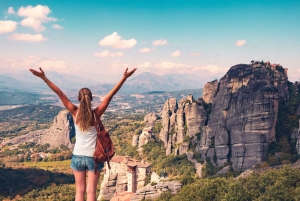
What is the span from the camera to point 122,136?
95.2 metres

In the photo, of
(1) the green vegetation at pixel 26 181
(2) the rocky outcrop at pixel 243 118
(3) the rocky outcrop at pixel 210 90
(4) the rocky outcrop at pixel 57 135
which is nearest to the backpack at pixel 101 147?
(2) the rocky outcrop at pixel 243 118

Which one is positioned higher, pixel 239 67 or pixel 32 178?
pixel 239 67

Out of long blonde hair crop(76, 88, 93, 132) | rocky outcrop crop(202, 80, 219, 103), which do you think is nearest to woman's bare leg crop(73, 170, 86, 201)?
long blonde hair crop(76, 88, 93, 132)

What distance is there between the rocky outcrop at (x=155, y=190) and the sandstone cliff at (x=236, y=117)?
1520cm

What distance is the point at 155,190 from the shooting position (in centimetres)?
3872

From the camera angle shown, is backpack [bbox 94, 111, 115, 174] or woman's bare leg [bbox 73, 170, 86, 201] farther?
woman's bare leg [bbox 73, 170, 86, 201]

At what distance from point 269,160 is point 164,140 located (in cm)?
2929

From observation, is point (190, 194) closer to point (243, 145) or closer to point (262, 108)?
point (243, 145)

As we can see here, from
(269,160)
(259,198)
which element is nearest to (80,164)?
(259,198)

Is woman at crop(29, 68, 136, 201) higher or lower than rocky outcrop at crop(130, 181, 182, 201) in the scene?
higher

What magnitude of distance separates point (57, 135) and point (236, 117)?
261ft

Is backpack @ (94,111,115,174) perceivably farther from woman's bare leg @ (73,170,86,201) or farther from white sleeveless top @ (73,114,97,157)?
woman's bare leg @ (73,170,86,201)

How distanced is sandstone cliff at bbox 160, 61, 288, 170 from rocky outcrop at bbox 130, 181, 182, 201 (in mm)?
15197

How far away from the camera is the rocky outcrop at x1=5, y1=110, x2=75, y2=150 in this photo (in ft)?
365
